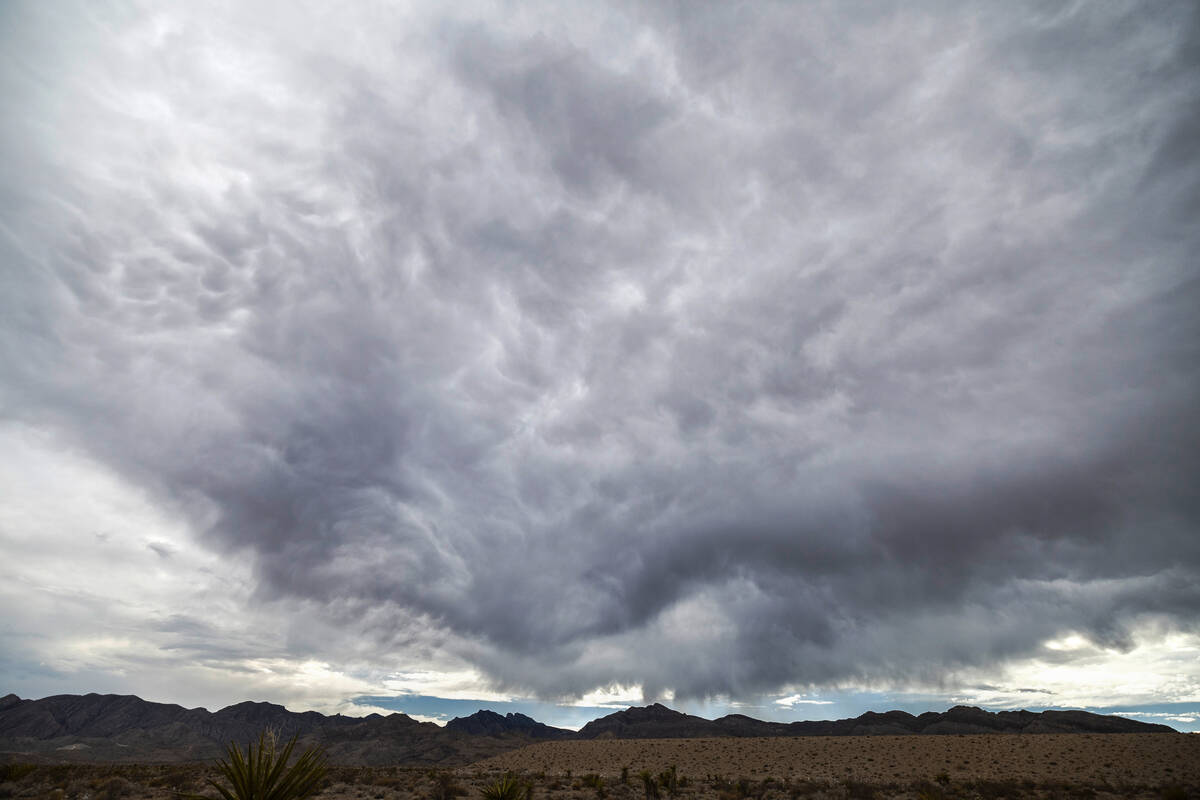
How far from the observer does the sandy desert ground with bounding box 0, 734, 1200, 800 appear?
34.5m

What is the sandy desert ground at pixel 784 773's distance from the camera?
34500mm

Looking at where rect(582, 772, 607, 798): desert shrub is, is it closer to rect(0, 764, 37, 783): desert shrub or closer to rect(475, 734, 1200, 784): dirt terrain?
rect(475, 734, 1200, 784): dirt terrain

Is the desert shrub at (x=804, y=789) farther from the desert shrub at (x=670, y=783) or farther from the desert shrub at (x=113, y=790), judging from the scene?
the desert shrub at (x=113, y=790)

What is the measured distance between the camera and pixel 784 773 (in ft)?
179

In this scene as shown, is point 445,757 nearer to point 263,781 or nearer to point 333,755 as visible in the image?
point 333,755

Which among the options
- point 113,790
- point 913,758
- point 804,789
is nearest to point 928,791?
point 804,789

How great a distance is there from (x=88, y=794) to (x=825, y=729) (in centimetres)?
18062

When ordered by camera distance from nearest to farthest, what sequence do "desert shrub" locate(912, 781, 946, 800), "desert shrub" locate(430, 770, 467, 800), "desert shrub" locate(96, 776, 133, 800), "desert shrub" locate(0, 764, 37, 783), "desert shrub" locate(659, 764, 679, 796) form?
"desert shrub" locate(96, 776, 133, 800)
"desert shrub" locate(0, 764, 37, 783)
"desert shrub" locate(912, 781, 946, 800)
"desert shrub" locate(430, 770, 467, 800)
"desert shrub" locate(659, 764, 679, 796)

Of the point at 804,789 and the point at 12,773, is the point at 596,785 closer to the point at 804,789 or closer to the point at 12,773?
the point at 804,789

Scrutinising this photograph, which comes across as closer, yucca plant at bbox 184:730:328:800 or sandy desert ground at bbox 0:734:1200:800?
yucca plant at bbox 184:730:328:800

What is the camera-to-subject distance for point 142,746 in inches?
7653

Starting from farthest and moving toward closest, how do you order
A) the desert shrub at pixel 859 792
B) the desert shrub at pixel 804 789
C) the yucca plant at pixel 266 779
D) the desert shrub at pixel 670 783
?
the desert shrub at pixel 670 783 → the desert shrub at pixel 804 789 → the desert shrub at pixel 859 792 → the yucca plant at pixel 266 779

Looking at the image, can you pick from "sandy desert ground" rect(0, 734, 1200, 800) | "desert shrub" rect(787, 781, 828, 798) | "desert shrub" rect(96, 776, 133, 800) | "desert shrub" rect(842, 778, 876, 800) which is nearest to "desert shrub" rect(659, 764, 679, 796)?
"sandy desert ground" rect(0, 734, 1200, 800)

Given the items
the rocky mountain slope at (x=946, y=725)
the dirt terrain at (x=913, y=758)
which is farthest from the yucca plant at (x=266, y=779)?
the rocky mountain slope at (x=946, y=725)
